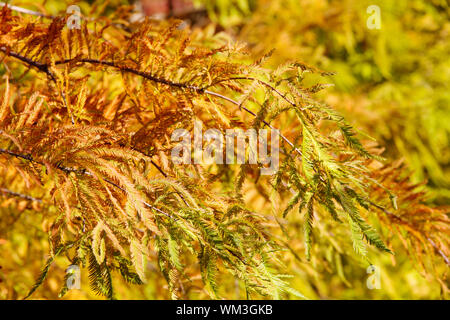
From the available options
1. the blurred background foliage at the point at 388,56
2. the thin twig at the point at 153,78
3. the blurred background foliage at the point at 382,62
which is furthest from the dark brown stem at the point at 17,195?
the blurred background foliage at the point at 388,56

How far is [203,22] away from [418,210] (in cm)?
225

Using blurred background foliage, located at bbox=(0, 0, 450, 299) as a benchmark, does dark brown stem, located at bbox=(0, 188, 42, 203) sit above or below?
below

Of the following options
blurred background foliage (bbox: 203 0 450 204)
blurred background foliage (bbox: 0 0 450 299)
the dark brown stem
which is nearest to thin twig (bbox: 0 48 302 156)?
the dark brown stem

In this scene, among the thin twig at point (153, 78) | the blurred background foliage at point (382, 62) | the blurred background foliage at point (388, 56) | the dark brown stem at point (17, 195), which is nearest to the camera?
the thin twig at point (153, 78)

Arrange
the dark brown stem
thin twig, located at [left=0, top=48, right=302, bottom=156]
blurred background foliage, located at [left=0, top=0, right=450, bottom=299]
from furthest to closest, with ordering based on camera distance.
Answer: blurred background foliage, located at [left=0, top=0, right=450, bottom=299], the dark brown stem, thin twig, located at [left=0, top=48, right=302, bottom=156]

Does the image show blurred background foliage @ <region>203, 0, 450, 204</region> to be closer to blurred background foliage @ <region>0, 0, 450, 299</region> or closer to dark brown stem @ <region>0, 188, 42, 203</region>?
blurred background foliage @ <region>0, 0, 450, 299</region>

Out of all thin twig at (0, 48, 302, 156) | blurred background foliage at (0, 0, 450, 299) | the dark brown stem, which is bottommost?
the dark brown stem

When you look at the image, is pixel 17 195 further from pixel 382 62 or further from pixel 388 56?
pixel 388 56

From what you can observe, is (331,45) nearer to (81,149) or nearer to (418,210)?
(418,210)

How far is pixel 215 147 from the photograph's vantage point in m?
0.80

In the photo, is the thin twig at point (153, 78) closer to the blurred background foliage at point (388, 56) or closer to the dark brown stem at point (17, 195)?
the dark brown stem at point (17, 195)

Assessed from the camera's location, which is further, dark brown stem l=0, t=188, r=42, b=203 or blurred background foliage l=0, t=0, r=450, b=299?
blurred background foliage l=0, t=0, r=450, b=299

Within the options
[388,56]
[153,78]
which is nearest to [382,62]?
[388,56]
